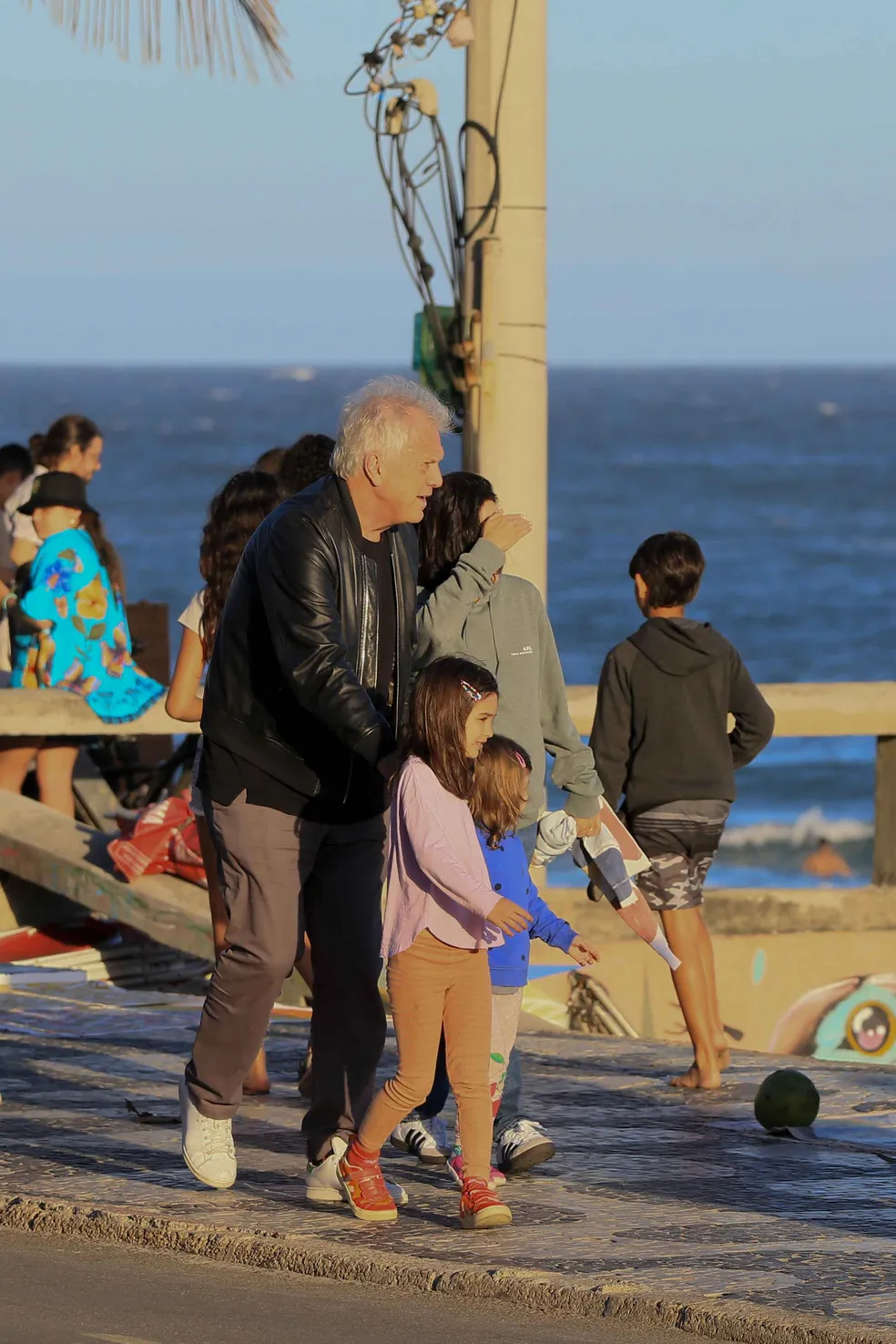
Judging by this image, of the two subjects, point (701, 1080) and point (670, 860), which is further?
point (670, 860)

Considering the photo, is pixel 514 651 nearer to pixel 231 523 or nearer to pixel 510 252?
pixel 231 523

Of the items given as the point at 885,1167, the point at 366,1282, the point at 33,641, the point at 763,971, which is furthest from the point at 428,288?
the point at 366,1282

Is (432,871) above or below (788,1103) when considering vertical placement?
above

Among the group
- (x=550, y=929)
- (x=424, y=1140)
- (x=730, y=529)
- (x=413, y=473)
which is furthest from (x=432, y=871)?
(x=730, y=529)

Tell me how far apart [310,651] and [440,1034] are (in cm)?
90

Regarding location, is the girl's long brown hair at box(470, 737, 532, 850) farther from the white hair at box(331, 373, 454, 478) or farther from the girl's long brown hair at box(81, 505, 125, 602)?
the girl's long brown hair at box(81, 505, 125, 602)

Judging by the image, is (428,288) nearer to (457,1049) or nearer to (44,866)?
(44,866)

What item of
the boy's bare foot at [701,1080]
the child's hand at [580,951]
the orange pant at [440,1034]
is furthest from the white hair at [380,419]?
the boy's bare foot at [701,1080]

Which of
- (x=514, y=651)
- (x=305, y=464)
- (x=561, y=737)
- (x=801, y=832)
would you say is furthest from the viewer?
(x=801, y=832)

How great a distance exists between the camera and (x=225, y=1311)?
4.38 meters

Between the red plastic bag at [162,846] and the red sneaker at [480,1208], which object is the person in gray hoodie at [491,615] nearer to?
the red sneaker at [480,1208]

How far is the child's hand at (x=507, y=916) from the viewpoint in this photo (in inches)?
182

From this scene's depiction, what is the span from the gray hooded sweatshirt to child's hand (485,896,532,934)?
798 mm

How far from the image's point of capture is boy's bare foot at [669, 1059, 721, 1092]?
21.4 ft
